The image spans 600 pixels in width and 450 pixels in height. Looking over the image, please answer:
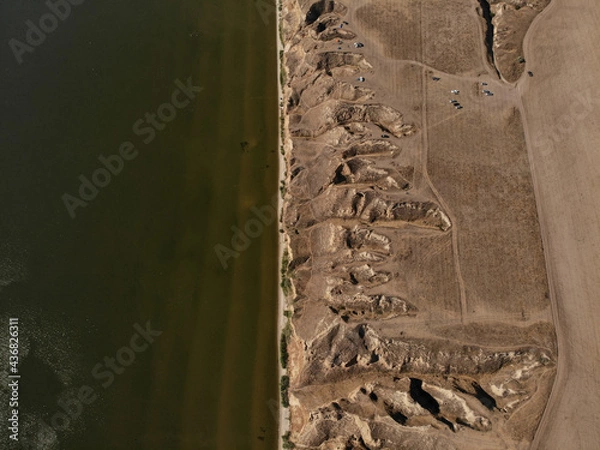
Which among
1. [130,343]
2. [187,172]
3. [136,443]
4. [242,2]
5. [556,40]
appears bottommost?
[136,443]

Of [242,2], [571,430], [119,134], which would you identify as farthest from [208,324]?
[242,2]

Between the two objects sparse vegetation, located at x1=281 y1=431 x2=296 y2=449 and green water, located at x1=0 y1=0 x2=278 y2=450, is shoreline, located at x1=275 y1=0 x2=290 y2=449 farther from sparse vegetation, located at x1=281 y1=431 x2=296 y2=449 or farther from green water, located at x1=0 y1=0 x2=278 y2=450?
green water, located at x1=0 y1=0 x2=278 y2=450

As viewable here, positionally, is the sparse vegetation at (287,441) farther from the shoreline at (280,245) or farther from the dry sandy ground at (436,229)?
the dry sandy ground at (436,229)

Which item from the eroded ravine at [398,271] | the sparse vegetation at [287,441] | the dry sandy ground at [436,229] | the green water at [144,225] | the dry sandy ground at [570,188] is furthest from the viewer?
the green water at [144,225]

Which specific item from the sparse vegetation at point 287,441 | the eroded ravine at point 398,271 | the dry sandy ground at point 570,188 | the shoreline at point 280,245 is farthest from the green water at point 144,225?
the dry sandy ground at point 570,188

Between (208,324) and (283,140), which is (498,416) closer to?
(208,324)

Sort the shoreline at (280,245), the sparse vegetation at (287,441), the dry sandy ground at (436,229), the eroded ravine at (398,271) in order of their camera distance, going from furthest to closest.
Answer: the shoreline at (280,245) < the sparse vegetation at (287,441) < the dry sandy ground at (436,229) < the eroded ravine at (398,271)

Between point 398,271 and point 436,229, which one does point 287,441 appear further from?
point 436,229
